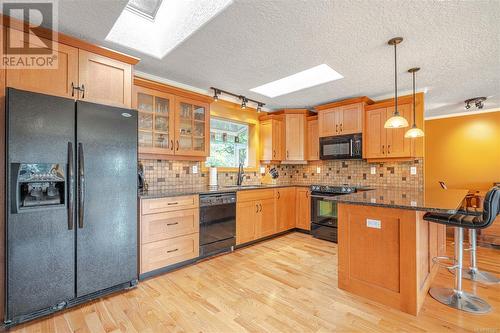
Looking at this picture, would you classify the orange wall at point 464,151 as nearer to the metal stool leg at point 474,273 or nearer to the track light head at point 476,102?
the track light head at point 476,102

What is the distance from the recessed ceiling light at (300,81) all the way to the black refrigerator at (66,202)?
2.14 metres

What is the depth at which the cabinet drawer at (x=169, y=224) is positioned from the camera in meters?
2.51

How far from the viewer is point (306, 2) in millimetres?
1712

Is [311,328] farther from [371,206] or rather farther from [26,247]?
[26,247]

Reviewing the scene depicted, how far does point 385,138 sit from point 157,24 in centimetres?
352

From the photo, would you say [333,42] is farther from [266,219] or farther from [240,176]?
[266,219]

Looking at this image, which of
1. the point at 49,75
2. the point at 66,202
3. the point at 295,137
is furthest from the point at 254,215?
the point at 49,75

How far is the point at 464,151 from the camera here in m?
4.84

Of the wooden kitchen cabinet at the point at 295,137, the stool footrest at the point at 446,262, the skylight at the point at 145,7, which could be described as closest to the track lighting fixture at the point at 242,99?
the wooden kitchen cabinet at the point at 295,137

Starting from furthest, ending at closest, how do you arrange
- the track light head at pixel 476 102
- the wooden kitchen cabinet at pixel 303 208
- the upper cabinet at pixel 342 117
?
the wooden kitchen cabinet at pixel 303 208
the track light head at pixel 476 102
the upper cabinet at pixel 342 117

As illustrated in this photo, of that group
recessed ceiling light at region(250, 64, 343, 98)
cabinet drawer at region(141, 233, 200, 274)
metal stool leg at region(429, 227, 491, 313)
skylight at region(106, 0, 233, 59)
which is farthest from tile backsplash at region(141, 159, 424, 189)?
metal stool leg at region(429, 227, 491, 313)

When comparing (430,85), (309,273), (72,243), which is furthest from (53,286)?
(430,85)

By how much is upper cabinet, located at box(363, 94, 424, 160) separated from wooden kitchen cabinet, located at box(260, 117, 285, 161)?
151 centimetres

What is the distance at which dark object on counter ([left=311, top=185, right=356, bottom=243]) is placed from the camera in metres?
3.82
